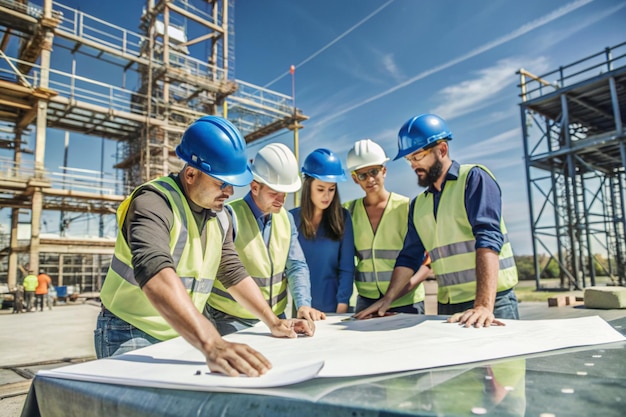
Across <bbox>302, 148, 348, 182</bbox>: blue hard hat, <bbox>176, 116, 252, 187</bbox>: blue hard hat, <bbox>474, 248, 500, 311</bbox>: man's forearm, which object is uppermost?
<bbox>302, 148, 348, 182</bbox>: blue hard hat

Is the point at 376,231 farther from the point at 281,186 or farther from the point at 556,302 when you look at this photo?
the point at 556,302

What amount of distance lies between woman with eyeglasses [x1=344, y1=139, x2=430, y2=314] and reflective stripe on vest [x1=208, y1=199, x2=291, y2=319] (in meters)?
0.67

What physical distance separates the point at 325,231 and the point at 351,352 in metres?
1.72

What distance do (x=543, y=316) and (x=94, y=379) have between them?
7.76 meters

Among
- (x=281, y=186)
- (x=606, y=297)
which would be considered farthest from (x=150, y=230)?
(x=606, y=297)

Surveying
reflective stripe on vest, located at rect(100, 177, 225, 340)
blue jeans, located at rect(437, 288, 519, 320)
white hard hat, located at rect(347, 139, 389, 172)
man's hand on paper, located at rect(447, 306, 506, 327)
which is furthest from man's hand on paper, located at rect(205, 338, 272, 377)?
white hard hat, located at rect(347, 139, 389, 172)

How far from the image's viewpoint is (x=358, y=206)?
3141 millimetres

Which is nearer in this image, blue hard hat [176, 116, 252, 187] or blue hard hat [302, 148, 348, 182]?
blue hard hat [176, 116, 252, 187]

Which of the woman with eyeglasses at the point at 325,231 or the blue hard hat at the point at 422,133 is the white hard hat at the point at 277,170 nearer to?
the woman with eyeglasses at the point at 325,231

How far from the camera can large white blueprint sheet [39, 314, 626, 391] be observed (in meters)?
0.99

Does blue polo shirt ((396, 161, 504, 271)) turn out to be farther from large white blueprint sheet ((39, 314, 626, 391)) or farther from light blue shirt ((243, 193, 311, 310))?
light blue shirt ((243, 193, 311, 310))

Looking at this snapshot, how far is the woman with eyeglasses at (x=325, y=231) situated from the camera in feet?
9.44

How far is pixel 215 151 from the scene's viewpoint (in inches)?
66.8

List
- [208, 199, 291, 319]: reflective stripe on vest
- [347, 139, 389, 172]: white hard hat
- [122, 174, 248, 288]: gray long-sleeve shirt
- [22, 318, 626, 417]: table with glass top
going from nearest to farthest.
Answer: [22, 318, 626, 417]: table with glass top
[122, 174, 248, 288]: gray long-sleeve shirt
[208, 199, 291, 319]: reflective stripe on vest
[347, 139, 389, 172]: white hard hat
